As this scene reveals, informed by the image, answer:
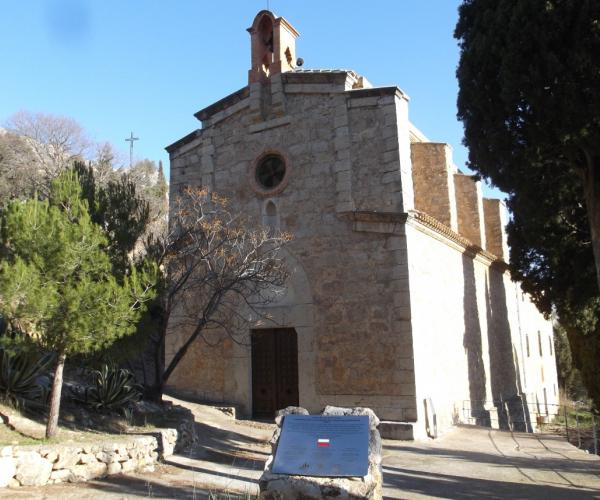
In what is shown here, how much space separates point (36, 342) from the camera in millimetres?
7094

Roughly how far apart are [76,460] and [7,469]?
2.61 ft

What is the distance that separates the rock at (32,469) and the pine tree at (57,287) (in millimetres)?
665

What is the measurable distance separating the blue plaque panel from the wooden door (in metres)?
6.92

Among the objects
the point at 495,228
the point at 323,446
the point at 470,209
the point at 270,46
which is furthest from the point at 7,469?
the point at 495,228

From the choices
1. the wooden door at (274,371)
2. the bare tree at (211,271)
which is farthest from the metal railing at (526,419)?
the bare tree at (211,271)

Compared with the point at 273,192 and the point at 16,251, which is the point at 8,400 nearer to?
the point at 16,251

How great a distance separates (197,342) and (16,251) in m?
6.57

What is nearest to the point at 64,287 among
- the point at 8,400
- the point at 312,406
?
the point at 8,400

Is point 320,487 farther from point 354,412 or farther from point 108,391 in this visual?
point 108,391

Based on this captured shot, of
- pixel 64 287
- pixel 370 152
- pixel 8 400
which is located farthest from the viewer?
pixel 370 152

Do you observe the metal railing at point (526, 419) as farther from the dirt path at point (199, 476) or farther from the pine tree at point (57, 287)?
the pine tree at point (57, 287)

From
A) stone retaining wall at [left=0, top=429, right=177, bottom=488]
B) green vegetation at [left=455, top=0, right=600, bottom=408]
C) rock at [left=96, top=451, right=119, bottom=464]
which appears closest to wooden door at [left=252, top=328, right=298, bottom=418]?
stone retaining wall at [left=0, top=429, right=177, bottom=488]

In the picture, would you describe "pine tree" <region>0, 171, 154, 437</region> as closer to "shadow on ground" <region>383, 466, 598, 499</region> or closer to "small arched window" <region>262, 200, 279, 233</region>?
→ "shadow on ground" <region>383, 466, 598, 499</region>

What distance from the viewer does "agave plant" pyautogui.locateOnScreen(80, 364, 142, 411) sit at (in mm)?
8547
